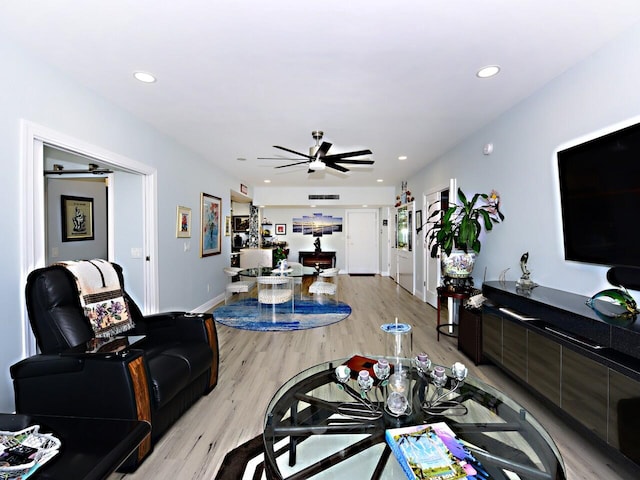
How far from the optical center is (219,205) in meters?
5.73

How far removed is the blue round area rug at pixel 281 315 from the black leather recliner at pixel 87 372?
208 centimetres

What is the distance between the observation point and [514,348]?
2.41 meters

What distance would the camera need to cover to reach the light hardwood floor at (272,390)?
68.3 inches

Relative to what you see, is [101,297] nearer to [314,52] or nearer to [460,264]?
[314,52]

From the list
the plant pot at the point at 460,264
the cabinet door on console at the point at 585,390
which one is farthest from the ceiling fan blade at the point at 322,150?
the cabinet door on console at the point at 585,390

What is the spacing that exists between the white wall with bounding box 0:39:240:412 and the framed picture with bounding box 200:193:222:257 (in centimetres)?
15

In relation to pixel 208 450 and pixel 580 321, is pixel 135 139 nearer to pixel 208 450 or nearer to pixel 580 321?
pixel 208 450

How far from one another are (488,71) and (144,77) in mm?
2715

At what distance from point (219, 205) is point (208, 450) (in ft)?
14.7

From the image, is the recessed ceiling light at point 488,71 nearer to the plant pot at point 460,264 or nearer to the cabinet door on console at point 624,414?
the plant pot at point 460,264

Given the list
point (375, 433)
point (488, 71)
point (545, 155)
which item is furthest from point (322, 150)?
point (375, 433)

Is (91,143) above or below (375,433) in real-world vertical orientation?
above

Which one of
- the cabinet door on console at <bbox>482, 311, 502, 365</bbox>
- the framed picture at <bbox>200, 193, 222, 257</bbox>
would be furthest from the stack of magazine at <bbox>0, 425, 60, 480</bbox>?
the framed picture at <bbox>200, 193, 222, 257</bbox>

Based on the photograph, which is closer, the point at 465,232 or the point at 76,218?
the point at 465,232
